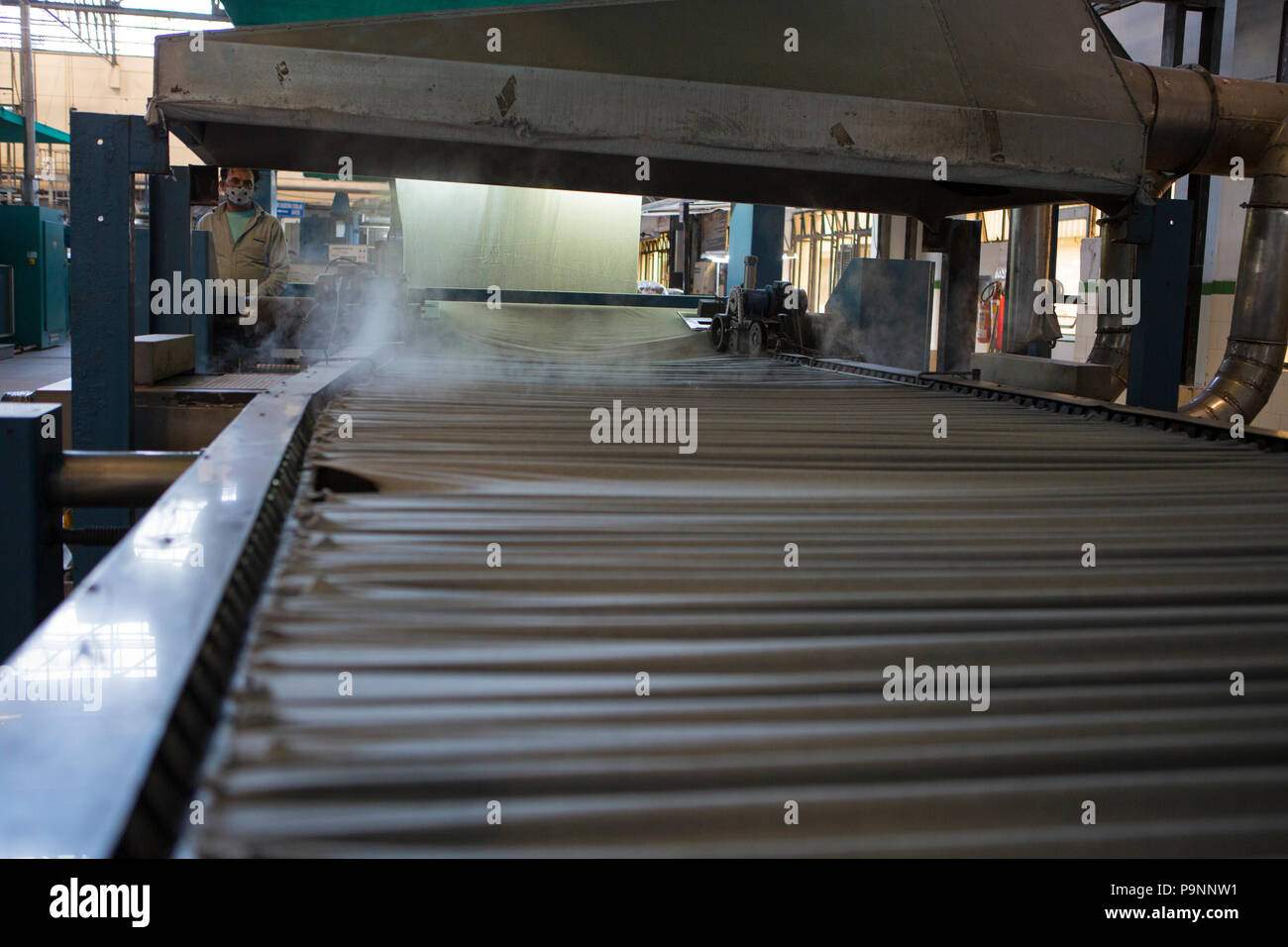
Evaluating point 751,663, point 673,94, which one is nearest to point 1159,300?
point 673,94

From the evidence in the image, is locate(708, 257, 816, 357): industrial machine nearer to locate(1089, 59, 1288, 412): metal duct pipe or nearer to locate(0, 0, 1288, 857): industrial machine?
locate(1089, 59, 1288, 412): metal duct pipe

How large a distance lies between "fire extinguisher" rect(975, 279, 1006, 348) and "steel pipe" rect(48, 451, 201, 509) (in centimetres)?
1088

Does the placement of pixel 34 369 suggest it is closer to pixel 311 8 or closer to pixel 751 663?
pixel 311 8

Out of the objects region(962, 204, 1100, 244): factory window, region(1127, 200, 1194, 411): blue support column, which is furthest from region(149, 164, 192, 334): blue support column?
region(962, 204, 1100, 244): factory window

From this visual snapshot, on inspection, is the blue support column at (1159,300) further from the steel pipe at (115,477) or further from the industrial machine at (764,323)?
the steel pipe at (115,477)

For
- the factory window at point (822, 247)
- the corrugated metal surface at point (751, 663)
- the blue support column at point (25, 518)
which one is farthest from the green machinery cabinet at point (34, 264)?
the corrugated metal surface at point (751, 663)

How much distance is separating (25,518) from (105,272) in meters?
1.16

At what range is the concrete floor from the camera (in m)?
9.11

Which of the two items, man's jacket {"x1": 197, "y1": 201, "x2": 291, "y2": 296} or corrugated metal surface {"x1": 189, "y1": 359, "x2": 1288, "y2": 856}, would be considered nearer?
corrugated metal surface {"x1": 189, "y1": 359, "x2": 1288, "y2": 856}

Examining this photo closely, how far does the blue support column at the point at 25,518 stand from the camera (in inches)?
75.5

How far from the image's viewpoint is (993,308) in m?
12.0
